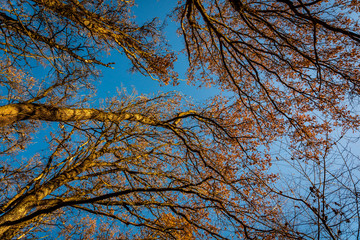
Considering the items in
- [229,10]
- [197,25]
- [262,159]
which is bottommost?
[262,159]

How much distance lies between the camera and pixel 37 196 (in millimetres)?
3357

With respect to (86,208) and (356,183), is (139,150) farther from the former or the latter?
Result: (356,183)

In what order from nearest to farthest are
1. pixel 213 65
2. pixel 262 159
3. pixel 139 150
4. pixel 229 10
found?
pixel 139 150
pixel 262 159
pixel 229 10
pixel 213 65

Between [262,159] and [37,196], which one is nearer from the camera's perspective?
[37,196]

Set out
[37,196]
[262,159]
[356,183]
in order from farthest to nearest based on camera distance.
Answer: [262,159] → [37,196] → [356,183]

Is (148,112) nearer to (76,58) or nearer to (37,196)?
(76,58)

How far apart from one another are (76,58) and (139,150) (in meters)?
2.80

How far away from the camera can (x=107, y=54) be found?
514cm

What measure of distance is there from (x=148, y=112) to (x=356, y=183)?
15.5ft

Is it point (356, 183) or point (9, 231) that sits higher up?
point (356, 183)

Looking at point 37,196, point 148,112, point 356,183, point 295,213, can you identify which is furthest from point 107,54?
point 356,183

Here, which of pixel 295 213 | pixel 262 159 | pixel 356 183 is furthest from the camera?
pixel 262 159

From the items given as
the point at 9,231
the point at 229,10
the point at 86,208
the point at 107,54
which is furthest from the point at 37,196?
the point at 229,10

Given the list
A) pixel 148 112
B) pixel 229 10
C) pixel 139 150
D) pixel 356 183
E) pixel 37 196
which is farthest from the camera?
pixel 229 10
